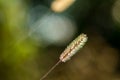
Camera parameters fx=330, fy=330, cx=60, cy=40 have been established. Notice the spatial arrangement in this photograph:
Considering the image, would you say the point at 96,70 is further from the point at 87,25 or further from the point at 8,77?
the point at 8,77

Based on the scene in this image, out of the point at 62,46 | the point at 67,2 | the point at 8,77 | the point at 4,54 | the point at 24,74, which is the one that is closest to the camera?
the point at 67,2

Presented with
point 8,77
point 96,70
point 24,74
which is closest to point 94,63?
point 96,70

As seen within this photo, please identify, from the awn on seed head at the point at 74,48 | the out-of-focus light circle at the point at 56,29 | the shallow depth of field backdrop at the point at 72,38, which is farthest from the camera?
the out-of-focus light circle at the point at 56,29

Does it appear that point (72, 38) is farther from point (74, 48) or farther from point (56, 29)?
point (74, 48)

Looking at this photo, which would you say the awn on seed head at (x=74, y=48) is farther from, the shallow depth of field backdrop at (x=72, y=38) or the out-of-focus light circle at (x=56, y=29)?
the out-of-focus light circle at (x=56, y=29)

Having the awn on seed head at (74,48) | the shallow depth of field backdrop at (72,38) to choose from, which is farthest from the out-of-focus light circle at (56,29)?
the awn on seed head at (74,48)

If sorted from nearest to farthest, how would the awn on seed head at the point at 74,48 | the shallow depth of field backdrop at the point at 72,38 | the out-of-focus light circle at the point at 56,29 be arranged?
the awn on seed head at the point at 74,48 < the shallow depth of field backdrop at the point at 72,38 < the out-of-focus light circle at the point at 56,29

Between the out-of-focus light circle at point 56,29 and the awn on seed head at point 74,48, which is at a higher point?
the awn on seed head at point 74,48

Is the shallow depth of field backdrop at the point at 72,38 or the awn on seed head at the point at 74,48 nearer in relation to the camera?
the awn on seed head at the point at 74,48
